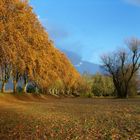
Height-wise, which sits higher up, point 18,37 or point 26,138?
point 18,37

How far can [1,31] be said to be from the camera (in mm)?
33188

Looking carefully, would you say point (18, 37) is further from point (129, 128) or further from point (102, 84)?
point (102, 84)

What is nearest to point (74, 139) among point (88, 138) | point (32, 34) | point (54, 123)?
point (88, 138)

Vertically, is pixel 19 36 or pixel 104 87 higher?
pixel 19 36

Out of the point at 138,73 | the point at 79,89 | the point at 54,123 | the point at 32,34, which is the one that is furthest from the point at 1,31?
the point at 79,89

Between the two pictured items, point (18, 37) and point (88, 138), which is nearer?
point (88, 138)

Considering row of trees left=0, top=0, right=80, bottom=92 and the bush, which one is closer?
row of trees left=0, top=0, right=80, bottom=92

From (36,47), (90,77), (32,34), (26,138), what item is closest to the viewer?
(26,138)

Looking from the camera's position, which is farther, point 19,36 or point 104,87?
point 104,87

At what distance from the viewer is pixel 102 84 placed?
438 ft

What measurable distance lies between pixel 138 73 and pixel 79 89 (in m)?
24.3

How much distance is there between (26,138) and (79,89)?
344ft

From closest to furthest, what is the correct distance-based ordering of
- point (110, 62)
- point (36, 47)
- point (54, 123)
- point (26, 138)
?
point (26, 138) → point (54, 123) → point (36, 47) → point (110, 62)

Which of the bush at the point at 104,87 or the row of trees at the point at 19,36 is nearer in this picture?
the row of trees at the point at 19,36
